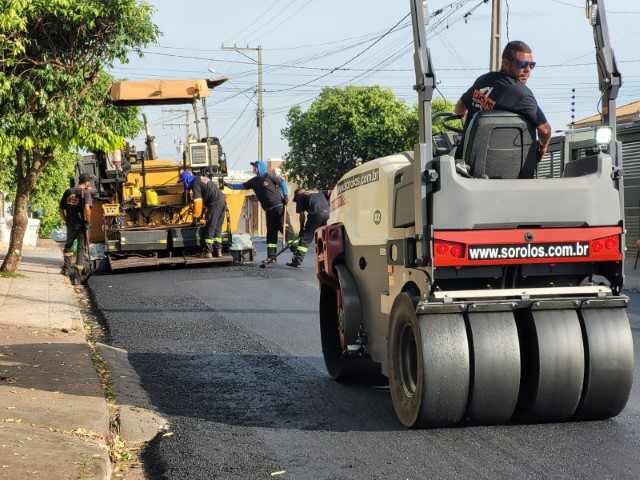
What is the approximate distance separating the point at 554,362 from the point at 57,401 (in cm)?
338

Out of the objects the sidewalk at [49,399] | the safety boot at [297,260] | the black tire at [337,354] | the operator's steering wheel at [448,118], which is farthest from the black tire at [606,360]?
the safety boot at [297,260]

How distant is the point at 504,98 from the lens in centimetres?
605

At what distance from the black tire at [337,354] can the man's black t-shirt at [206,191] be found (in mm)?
10258

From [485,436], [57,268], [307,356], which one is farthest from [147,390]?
[57,268]

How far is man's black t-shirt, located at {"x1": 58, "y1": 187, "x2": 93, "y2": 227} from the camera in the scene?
1681cm

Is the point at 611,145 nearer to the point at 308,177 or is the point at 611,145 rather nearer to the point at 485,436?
the point at 485,436

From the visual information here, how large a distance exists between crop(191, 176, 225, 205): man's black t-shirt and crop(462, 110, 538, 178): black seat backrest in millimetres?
12415

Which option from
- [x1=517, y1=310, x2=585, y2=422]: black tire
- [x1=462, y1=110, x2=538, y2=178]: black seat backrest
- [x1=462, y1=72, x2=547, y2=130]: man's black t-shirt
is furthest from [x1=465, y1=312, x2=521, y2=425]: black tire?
[x1=462, y1=72, x2=547, y2=130]: man's black t-shirt

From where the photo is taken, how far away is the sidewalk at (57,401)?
5090 mm

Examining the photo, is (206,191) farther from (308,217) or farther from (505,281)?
(505,281)

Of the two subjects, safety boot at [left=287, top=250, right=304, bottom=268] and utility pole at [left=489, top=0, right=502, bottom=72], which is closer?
safety boot at [left=287, top=250, right=304, bottom=268]

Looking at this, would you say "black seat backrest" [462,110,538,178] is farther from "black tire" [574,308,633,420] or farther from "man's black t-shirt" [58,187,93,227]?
"man's black t-shirt" [58,187,93,227]

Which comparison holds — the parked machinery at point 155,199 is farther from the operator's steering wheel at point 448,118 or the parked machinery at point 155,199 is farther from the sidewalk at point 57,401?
the operator's steering wheel at point 448,118

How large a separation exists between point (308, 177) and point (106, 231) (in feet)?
109
